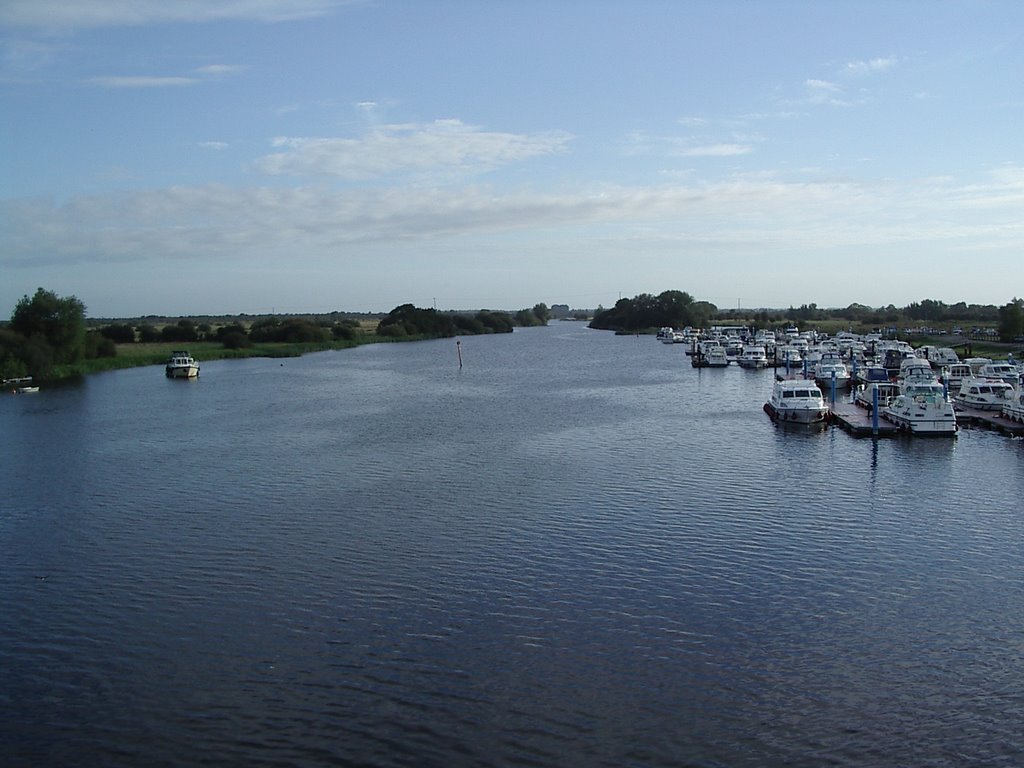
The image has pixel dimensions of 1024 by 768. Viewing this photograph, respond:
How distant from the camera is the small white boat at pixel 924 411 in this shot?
4047cm

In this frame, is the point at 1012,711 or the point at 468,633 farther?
the point at 468,633

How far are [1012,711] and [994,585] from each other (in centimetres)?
639

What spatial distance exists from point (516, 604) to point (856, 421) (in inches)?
1224

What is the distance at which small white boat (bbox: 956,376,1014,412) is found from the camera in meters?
46.6

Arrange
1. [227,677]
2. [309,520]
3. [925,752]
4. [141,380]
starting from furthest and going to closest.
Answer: [141,380] < [309,520] < [227,677] < [925,752]

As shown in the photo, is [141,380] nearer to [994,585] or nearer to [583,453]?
[583,453]

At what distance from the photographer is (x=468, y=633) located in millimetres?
17578

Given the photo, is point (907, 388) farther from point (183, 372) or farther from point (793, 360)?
point (183, 372)

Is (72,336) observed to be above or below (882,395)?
above

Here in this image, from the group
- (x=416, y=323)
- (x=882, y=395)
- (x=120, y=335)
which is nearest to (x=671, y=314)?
(x=416, y=323)

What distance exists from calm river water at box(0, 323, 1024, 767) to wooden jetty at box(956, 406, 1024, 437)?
63.1 inches

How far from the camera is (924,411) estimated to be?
40750 millimetres

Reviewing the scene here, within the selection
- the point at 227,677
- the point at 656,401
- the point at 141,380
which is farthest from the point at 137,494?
the point at 141,380

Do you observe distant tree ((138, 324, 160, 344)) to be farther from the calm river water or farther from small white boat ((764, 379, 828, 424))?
small white boat ((764, 379, 828, 424))
